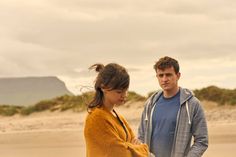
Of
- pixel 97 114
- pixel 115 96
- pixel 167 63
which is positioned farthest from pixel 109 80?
pixel 167 63

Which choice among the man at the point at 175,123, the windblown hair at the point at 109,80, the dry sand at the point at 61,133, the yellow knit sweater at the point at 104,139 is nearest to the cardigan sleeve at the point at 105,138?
the yellow knit sweater at the point at 104,139

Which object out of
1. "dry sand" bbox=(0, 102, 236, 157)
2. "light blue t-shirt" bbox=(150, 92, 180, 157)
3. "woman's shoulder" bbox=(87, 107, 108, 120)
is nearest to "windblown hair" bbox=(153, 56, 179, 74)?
"light blue t-shirt" bbox=(150, 92, 180, 157)

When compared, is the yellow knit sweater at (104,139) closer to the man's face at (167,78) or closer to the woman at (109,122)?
the woman at (109,122)

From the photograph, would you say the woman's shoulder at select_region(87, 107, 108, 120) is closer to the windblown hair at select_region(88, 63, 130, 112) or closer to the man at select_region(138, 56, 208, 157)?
the windblown hair at select_region(88, 63, 130, 112)

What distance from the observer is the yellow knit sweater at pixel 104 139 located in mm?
3650

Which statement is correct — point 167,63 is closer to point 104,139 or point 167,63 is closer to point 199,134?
point 199,134

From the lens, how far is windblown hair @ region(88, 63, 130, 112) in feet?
12.1

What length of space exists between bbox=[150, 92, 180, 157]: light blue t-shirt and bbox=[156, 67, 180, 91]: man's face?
0.41 ft

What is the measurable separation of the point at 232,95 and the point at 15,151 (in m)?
11.2

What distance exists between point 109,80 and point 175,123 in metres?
1.53

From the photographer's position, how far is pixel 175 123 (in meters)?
5.12

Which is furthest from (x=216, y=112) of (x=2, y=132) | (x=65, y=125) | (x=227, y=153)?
(x=227, y=153)

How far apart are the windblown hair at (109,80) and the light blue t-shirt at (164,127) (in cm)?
143

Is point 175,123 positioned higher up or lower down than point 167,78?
lower down
